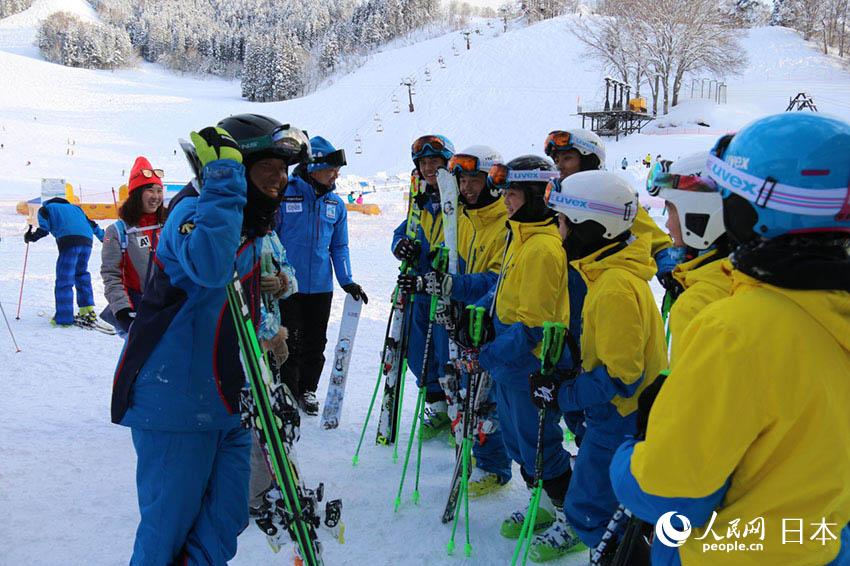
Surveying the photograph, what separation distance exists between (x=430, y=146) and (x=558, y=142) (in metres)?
1.13

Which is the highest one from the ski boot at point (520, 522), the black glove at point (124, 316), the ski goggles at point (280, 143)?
the ski goggles at point (280, 143)

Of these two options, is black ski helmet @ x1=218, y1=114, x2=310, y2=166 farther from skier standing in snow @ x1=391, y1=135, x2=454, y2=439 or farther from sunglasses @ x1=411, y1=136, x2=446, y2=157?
sunglasses @ x1=411, y1=136, x2=446, y2=157

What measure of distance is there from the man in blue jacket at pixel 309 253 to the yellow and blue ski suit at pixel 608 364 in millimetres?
A: 2660

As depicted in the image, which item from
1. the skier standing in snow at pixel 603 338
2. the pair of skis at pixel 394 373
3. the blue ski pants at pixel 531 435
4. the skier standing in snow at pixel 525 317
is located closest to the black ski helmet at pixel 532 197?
the skier standing in snow at pixel 525 317

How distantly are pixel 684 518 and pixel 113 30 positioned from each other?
86.9 metres

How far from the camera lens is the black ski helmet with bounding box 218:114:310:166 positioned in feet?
7.85

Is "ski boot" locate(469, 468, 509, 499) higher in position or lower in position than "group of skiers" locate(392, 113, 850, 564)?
lower

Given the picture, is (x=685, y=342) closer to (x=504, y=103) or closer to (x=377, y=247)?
(x=377, y=247)

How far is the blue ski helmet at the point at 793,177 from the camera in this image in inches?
51.3

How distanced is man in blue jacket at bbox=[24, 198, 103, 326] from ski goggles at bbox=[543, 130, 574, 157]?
676 cm

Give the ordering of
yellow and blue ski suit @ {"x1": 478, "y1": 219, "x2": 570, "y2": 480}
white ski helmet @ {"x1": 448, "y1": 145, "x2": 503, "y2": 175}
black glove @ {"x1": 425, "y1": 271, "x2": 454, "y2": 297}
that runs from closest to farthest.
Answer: yellow and blue ski suit @ {"x1": 478, "y1": 219, "x2": 570, "y2": 480}
black glove @ {"x1": 425, "y1": 271, "x2": 454, "y2": 297}
white ski helmet @ {"x1": 448, "y1": 145, "x2": 503, "y2": 175}

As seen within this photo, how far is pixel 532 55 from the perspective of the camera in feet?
147

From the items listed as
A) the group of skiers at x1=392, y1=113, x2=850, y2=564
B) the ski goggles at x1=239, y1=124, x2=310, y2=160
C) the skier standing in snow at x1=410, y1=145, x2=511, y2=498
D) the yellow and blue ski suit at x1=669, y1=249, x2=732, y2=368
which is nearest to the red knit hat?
the group of skiers at x1=392, y1=113, x2=850, y2=564

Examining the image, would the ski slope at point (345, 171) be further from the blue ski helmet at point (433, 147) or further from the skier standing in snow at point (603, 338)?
the blue ski helmet at point (433, 147)
